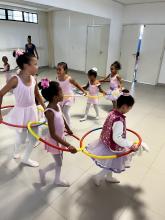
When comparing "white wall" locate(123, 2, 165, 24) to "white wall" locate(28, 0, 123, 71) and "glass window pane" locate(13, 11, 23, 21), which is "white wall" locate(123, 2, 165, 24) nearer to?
"white wall" locate(28, 0, 123, 71)

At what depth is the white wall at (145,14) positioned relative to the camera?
239 inches

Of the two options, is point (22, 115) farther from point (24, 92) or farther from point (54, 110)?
point (54, 110)

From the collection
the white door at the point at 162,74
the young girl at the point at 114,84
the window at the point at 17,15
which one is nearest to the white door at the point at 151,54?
the white door at the point at 162,74

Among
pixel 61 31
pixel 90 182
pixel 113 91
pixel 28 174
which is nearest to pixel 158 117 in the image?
pixel 113 91

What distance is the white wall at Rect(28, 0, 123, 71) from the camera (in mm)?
4220

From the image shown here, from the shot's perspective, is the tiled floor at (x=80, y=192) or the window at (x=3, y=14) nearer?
the tiled floor at (x=80, y=192)

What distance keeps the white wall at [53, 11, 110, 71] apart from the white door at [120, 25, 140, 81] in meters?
1.40

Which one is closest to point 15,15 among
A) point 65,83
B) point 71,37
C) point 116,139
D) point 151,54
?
point 71,37

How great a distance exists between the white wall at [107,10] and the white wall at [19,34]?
3.23 metres

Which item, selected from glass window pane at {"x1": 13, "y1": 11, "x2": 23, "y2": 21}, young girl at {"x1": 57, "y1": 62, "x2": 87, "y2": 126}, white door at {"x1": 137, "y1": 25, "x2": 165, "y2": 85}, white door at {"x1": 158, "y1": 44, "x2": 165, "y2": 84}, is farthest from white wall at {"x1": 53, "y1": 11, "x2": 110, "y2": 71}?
young girl at {"x1": 57, "y1": 62, "x2": 87, "y2": 126}

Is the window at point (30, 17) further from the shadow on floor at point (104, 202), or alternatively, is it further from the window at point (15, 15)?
the shadow on floor at point (104, 202)

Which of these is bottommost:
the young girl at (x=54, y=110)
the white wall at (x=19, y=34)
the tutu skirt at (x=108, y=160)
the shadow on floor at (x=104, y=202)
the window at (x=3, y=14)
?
the shadow on floor at (x=104, y=202)

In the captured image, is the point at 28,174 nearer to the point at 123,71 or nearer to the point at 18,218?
the point at 18,218

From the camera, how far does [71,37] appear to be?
7.82 meters
